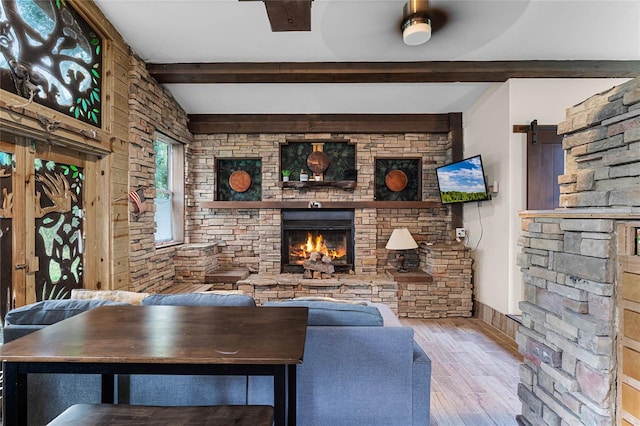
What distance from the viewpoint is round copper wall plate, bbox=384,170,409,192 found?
452 centimetres

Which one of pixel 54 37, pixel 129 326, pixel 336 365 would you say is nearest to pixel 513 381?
pixel 336 365

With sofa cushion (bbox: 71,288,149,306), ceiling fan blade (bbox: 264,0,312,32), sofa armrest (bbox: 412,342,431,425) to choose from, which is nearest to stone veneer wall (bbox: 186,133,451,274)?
ceiling fan blade (bbox: 264,0,312,32)

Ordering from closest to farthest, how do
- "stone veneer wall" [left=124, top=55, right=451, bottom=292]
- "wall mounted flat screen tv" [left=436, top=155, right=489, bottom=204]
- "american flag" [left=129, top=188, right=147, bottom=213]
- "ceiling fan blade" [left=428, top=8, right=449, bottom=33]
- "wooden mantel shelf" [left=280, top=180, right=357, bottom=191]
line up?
1. "ceiling fan blade" [left=428, top=8, right=449, bottom=33]
2. "american flag" [left=129, top=188, right=147, bottom=213]
3. "wall mounted flat screen tv" [left=436, top=155, right=489, bottom=204]
4. "wooden mantel shelf" [left=280, top=180, right=357, bottom=191]
5. "stone veneer wall" [left=124, top=55, right=451, bottom=292]

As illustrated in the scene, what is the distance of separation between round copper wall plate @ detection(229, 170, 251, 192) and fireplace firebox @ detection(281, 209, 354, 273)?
2.42 ft

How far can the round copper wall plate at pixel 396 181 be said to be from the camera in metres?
4.52

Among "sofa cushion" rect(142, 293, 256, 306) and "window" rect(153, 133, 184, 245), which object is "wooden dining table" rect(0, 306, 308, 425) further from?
"window" rect(153, 133, 184, 245)

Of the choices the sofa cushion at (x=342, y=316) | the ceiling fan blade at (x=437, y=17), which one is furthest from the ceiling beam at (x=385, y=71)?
the sofa cushion at (x=342, y=316)

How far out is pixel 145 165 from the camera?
128 inches

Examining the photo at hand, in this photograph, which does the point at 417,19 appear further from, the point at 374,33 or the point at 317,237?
the point at 317,237

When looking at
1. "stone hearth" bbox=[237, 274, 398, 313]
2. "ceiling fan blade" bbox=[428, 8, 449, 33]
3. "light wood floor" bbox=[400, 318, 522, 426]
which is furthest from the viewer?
"stone hearth" bbox=[237, 274, 398, 313]

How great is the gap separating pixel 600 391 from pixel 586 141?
49.4 inches

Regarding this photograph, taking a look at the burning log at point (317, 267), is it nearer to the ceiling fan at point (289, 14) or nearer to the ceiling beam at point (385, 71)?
the ceiling beam at point (385, 71)

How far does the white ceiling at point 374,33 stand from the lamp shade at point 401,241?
1954 millimetres

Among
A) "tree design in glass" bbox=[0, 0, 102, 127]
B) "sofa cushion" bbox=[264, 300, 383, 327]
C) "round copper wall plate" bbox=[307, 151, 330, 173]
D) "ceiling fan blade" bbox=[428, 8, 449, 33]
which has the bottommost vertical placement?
"sofa cushion" bbox=[264, 300, 383, 327]
